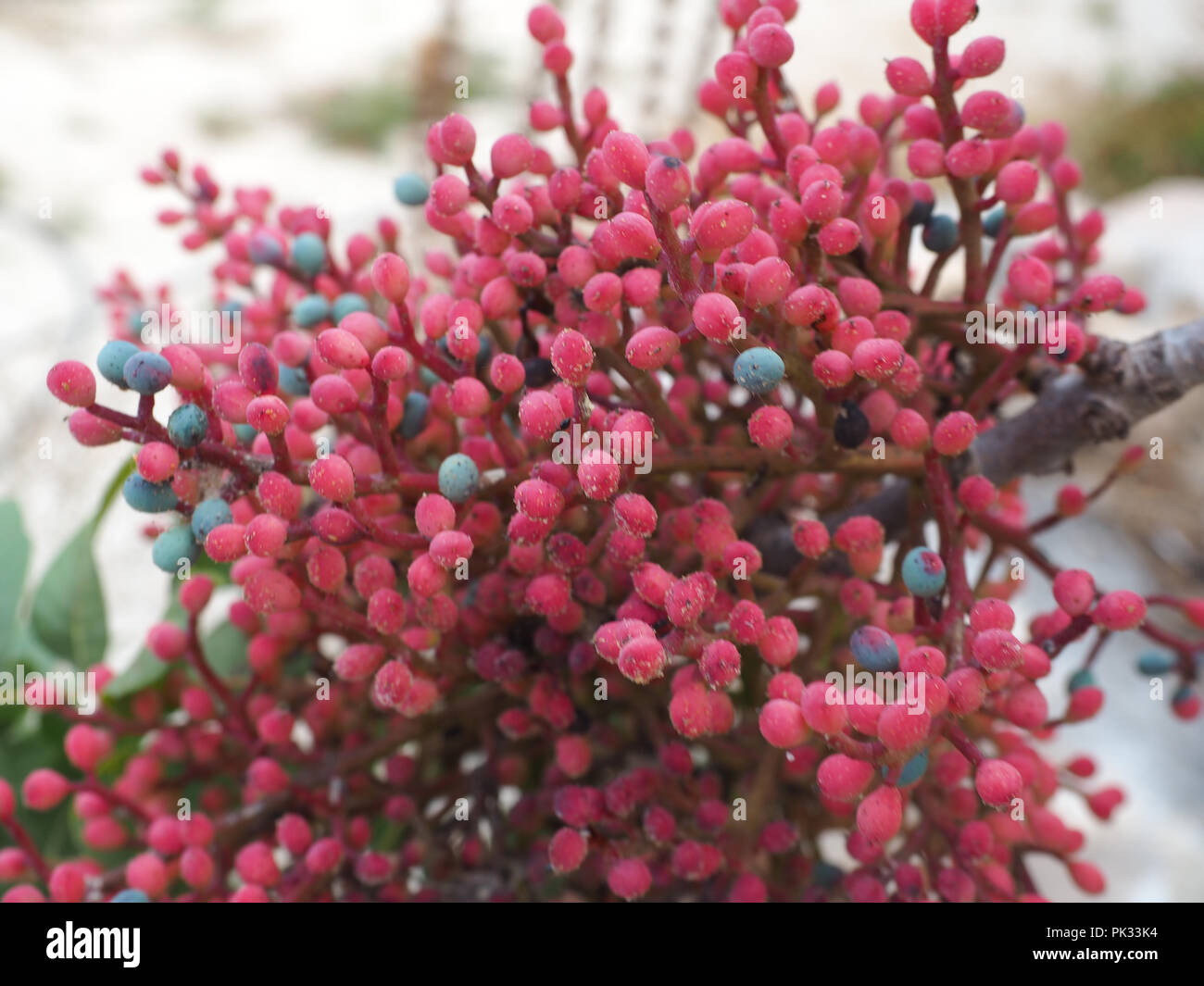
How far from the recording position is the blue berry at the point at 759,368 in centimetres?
34

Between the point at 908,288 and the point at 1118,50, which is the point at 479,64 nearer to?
the point at 1118,50

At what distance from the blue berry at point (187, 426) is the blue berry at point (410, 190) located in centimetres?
21

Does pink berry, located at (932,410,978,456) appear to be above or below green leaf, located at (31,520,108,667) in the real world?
above

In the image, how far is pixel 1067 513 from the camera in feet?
1.70

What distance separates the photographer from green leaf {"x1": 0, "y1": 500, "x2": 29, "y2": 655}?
678 millimetres

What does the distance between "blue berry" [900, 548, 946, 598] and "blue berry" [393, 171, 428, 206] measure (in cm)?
31

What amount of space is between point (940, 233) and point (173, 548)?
38 centimetres

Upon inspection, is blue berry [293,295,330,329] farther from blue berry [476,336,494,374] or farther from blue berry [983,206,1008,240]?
blue berry [983,206,1008,240]

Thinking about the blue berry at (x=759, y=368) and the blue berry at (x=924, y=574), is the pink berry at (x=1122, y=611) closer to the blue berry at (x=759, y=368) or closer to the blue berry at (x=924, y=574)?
the blue berry at (x=924, y=574)

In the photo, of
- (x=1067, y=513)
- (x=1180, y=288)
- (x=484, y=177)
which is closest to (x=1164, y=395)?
(x=1067, y=513)

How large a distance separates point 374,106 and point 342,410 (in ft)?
13.6

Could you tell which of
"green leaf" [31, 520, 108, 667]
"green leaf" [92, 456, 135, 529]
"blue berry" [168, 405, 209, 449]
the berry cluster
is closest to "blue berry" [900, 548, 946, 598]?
the berry cluster

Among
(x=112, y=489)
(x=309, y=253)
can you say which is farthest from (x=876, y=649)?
(x=112, y=489)

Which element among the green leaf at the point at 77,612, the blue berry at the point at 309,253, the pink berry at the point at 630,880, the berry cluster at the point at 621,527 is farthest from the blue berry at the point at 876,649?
the green leaf at the point at 77,612
